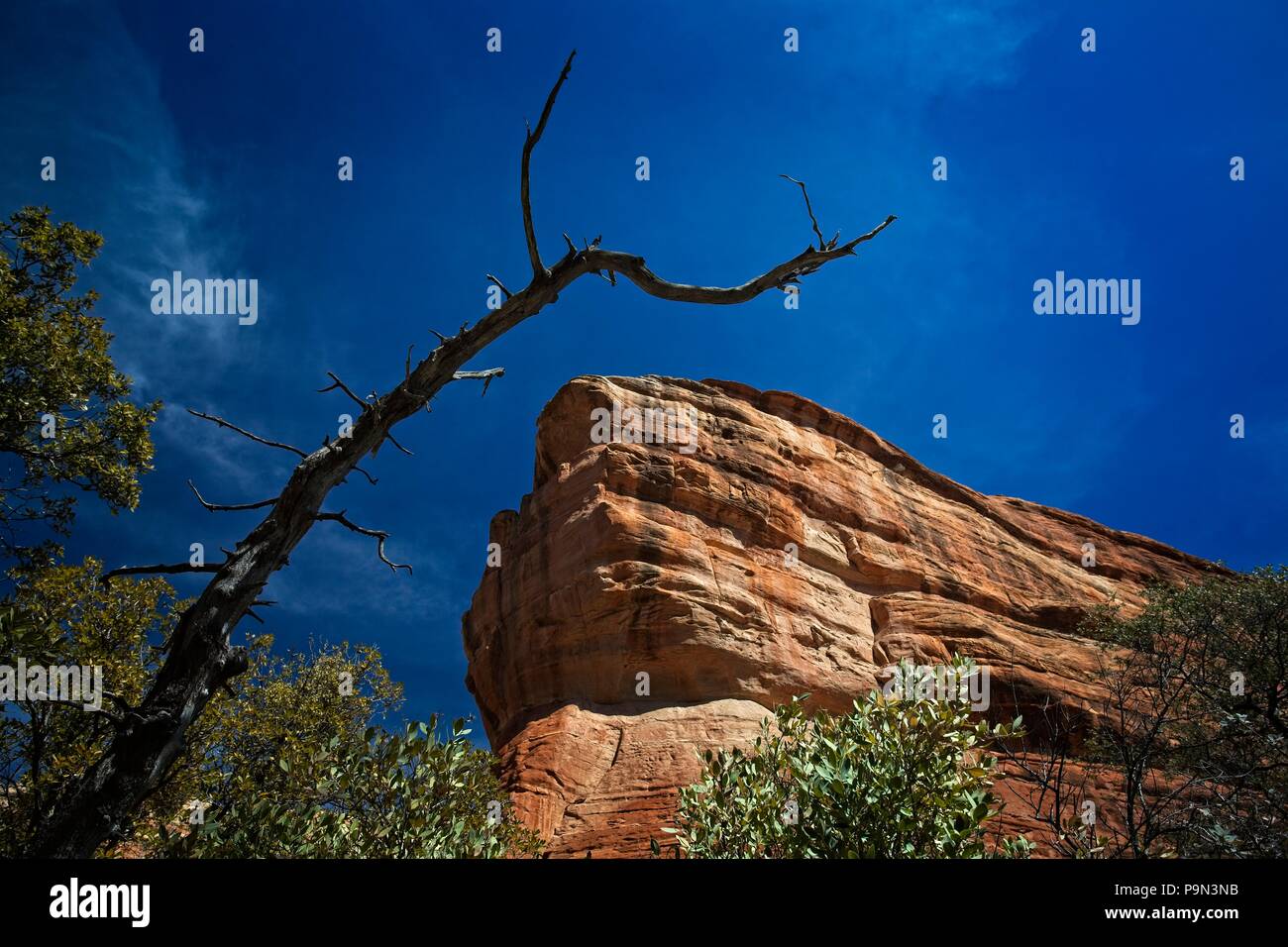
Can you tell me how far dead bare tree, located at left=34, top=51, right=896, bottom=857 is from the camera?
189 inches

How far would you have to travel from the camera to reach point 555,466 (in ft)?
112

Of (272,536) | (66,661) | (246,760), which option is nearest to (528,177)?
(272,536)

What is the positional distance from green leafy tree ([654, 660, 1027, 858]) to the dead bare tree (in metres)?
5.89

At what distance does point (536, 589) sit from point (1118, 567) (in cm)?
3640

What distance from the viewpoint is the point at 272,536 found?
5.61m

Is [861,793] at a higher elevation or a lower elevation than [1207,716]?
higher

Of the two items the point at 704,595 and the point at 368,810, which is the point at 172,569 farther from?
the point at 704,595

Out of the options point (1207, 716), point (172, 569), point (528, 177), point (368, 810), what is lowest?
point (1207, 716)

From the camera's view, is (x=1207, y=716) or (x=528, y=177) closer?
(x=528, y=177)

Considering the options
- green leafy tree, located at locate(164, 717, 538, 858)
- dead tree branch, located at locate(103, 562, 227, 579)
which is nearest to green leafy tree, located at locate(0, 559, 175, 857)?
green leafy tree, located at locate(164, 717, 538, 858)

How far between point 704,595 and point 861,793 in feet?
62.1

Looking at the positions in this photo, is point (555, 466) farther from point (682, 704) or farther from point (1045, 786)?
point (1045, 786)

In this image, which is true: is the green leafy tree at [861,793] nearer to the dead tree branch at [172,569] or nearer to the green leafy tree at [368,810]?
the green leafy tree at [368,810]

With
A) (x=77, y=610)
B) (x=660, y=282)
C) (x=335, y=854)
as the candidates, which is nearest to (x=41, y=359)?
(x=77, y=610)
